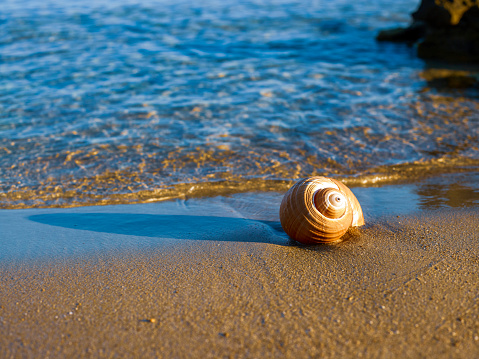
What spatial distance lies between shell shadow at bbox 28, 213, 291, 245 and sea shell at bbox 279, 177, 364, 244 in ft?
0.74

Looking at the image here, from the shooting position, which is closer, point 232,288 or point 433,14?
point 232,288

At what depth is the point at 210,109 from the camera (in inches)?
259

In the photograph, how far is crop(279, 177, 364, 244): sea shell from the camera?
2.98 m

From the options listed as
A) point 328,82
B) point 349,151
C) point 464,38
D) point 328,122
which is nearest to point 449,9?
point 464,38

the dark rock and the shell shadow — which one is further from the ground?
the dark rock

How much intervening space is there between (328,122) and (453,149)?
1630 mm

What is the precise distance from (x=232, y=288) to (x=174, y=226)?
3.54ft

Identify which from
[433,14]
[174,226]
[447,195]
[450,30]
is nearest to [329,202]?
[174,226]

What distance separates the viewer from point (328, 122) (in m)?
6.08

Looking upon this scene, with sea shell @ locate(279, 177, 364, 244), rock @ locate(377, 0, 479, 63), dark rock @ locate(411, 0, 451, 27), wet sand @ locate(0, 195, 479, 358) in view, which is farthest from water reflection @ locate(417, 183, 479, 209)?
dark rock @ locate(411, 0, 451, 27)

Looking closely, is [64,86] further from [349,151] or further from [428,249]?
[428,249]

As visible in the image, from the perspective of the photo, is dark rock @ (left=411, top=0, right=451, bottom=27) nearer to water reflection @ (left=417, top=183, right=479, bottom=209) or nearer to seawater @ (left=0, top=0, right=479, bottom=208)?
seawater @ (left=0, top=0, right=479, bottom=208)

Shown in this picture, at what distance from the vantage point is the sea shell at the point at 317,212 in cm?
298

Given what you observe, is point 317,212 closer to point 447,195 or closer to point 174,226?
point 174,226
